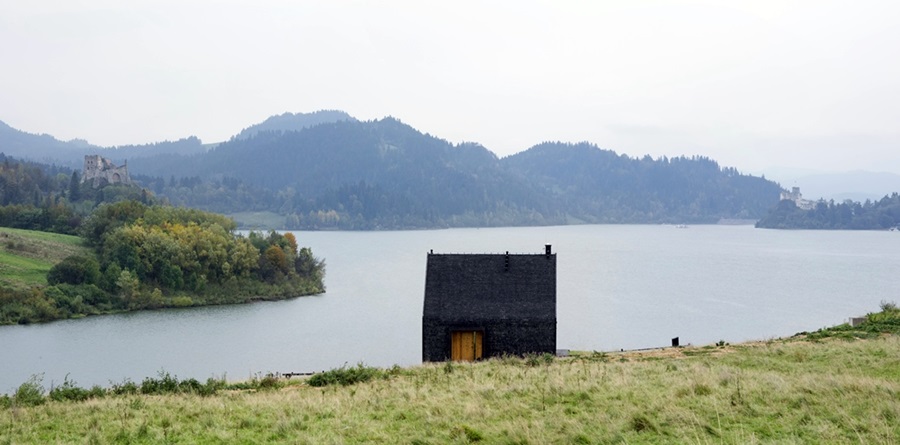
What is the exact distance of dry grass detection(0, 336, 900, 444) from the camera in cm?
1077

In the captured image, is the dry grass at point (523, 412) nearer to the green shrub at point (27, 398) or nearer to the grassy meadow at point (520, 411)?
the grassy meadow at point (520, 411)

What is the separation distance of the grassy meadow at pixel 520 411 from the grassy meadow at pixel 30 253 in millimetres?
63583

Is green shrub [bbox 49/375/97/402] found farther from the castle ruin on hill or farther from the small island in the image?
the castle ruin on hill

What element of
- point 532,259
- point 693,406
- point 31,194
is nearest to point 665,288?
point 532,259

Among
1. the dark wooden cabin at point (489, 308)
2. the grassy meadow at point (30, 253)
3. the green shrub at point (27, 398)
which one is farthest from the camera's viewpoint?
the grassy meadow at point (30, 253)

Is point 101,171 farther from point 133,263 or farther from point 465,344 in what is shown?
point 465,344

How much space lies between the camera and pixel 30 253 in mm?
82312

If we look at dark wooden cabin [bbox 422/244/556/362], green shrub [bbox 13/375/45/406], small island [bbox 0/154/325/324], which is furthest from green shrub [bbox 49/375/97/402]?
small island [bbox 0/154/325/324]

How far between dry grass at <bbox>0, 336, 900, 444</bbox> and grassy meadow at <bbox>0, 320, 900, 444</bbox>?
31mm

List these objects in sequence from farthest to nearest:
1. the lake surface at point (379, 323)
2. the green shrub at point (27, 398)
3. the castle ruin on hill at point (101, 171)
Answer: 1. the castle ruin on hill at point (101, 171)
2. the lake surface at point (379, 323)
3. the green shrub at point (27, 398)

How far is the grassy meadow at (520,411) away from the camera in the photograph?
10789 millimetres

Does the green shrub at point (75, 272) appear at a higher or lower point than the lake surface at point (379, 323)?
higher

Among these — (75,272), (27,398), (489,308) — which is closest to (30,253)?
(75,272)

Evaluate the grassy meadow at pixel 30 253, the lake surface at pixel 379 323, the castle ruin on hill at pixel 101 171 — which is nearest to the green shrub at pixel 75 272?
the grassy meadow at pixel 30 253
